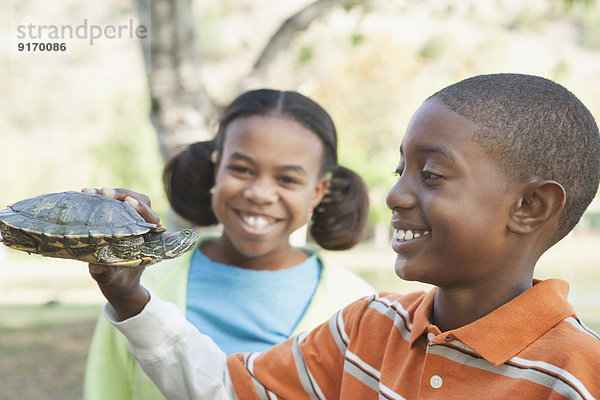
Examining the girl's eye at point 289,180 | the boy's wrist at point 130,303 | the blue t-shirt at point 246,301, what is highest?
the girl's eye at point 289,180

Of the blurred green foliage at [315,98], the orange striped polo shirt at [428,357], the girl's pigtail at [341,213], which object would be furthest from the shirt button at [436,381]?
the blurred green foliage at [315,98]

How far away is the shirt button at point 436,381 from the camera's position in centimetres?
152

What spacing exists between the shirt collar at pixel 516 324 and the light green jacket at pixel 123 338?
44.4 inches

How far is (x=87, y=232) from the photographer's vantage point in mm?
1662

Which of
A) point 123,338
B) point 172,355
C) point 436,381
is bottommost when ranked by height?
point 123,338

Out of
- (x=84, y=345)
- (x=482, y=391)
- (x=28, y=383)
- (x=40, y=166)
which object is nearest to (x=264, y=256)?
(x=482, y=391)

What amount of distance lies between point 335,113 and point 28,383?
1872 centimetres

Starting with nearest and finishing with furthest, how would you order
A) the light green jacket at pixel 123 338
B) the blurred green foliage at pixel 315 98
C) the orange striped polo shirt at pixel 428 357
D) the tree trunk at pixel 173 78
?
the orange striped polo shirt at pixel 428 357, the light green jacket at pixel 123 338, the tree trunk at pixel 173 78, the blurred green foliage at pixel 315 98

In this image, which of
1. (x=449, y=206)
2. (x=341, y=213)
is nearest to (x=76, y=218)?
(x=449, y=206)

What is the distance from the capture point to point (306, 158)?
2.75 metres

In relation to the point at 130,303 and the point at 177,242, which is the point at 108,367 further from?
the point at 177,242

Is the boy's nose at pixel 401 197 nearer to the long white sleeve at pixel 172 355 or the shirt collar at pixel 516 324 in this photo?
the shirt collar at pixel 516 324

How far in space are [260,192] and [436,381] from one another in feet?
4.15

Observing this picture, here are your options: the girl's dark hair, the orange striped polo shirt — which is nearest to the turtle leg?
the orange striped polo shirt
